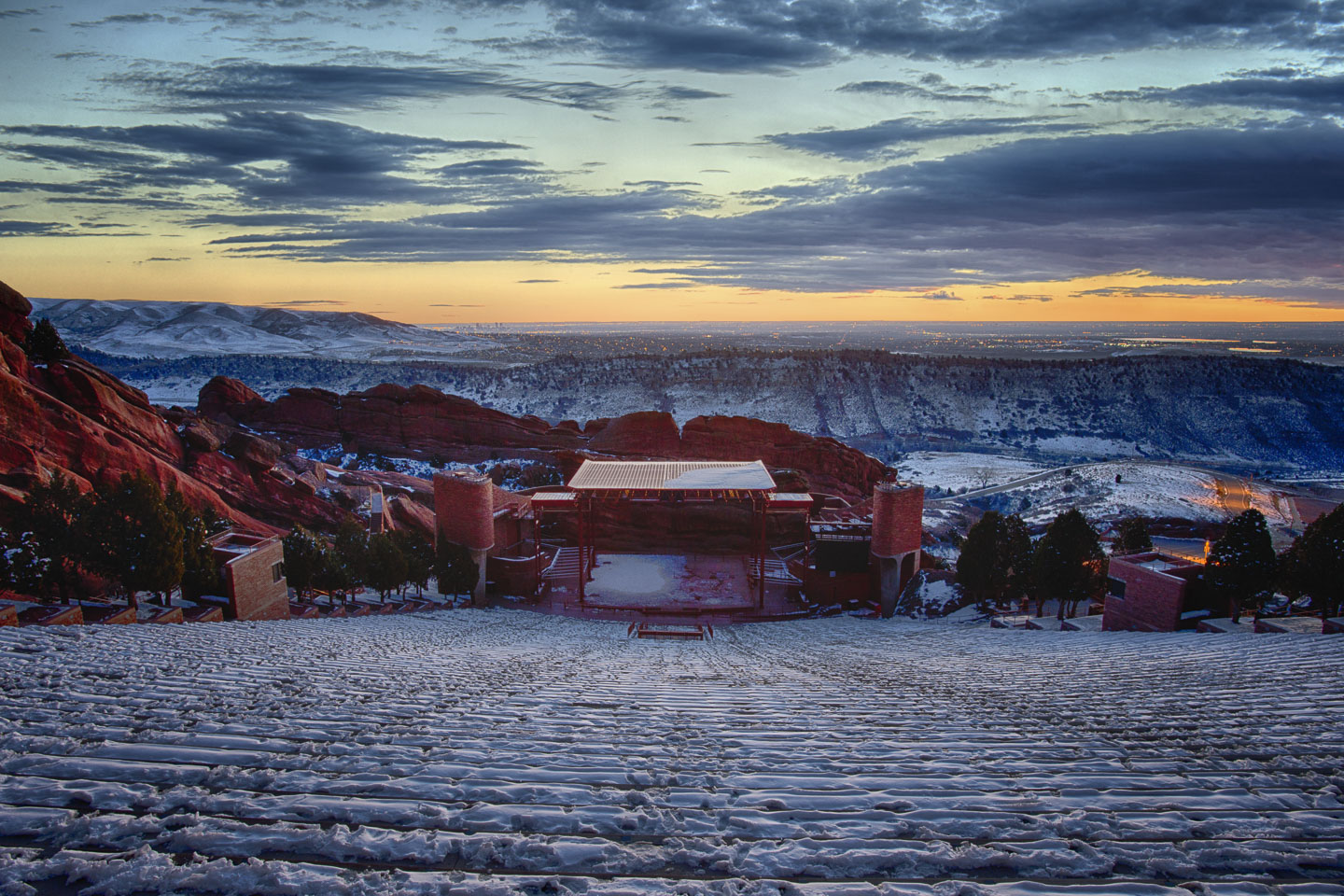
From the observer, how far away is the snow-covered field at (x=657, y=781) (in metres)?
3.57

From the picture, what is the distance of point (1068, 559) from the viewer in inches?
912

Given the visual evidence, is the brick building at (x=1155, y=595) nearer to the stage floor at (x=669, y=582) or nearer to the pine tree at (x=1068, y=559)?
the pine tree at (x=1068, y=559)

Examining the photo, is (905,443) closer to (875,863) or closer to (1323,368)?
(1323,368)

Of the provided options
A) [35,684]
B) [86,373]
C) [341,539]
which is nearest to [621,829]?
[35,684]

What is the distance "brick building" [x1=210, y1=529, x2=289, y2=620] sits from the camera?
19391mm

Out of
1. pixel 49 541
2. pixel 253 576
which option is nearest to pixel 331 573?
pixel 253 576

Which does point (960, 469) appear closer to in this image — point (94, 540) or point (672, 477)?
point (672, 477)

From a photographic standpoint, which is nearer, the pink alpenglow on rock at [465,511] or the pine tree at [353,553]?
the pine tree at [353,553]

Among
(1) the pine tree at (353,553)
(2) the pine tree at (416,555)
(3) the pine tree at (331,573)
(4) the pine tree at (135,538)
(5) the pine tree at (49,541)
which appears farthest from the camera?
(2) the pine tree at (416,555)

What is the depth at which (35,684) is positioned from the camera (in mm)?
7367

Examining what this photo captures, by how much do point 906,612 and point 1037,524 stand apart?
23.0 meters

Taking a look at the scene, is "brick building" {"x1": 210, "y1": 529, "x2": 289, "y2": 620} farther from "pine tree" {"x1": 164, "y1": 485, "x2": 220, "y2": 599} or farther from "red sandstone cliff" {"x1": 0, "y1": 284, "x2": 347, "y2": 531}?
"red sandstone cliff" {"x1": 0, "y1": 284, "x2": 347, "y2": 531}

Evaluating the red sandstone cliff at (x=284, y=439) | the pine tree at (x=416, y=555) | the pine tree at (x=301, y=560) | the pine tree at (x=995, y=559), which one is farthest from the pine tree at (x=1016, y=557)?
the pine tree at (x=301, y=560)

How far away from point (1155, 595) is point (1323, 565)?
4.05 m
